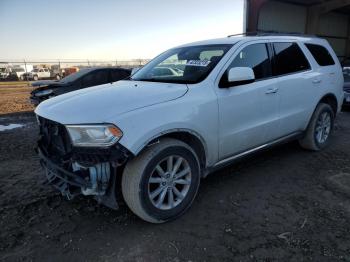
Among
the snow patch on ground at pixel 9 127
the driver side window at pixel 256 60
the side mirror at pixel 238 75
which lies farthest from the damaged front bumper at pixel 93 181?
the snow patch on ground at pixel 9 127

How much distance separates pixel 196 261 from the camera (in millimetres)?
2500

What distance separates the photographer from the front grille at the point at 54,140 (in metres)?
2.84

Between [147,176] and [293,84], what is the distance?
102 inches

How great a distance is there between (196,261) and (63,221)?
1487 millimetres

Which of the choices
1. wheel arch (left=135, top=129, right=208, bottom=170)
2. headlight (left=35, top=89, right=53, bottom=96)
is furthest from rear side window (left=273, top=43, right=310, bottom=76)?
headlight (left=35, top=89, right=53, bottom=96)

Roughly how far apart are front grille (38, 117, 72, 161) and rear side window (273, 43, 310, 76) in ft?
8.96

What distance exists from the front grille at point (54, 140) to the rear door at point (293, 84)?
2701 mm

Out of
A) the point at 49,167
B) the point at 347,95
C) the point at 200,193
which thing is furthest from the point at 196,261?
the point at 347,95

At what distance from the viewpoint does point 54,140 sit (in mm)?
3092

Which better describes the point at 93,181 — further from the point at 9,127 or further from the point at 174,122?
the point at 9,127

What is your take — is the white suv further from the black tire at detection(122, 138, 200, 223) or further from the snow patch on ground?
the snow patch on ground

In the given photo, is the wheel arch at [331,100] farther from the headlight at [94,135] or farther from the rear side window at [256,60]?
the headlight at [94,135]

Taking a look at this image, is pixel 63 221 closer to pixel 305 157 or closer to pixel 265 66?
pixel 265 66

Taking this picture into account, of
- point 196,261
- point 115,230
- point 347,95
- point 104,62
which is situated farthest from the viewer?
point 104,62
